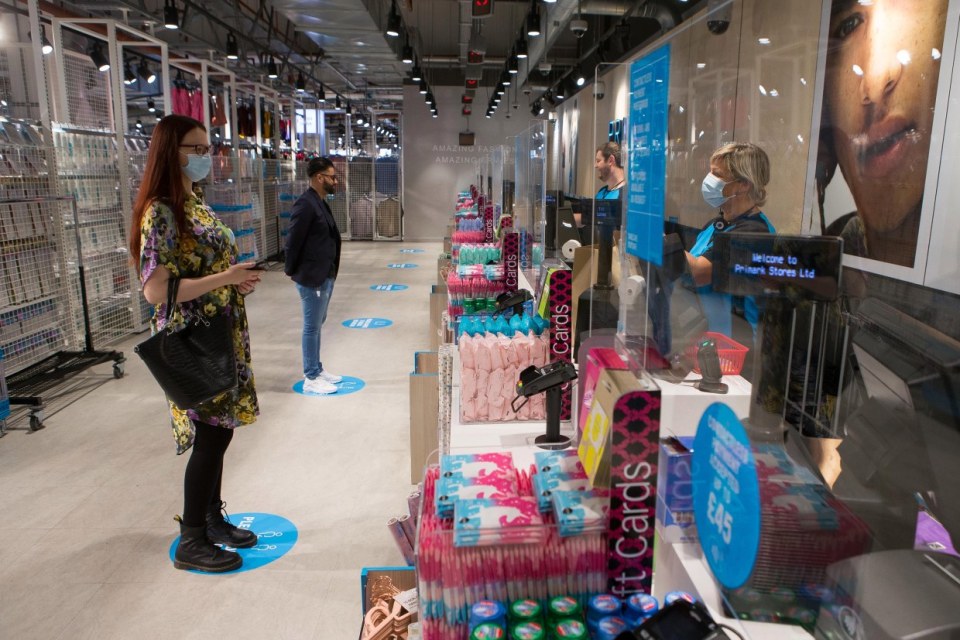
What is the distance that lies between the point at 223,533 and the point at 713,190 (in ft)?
8.65

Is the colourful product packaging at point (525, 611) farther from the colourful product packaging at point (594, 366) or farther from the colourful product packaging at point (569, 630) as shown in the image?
the colourful product packaging at point (594, 366)

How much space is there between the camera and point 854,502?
3.84ft

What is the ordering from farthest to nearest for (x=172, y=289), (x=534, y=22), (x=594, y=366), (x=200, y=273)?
(x=534, y=22) < (x=200, y=273) < (x=172, y=289) < (x=594, y=366)

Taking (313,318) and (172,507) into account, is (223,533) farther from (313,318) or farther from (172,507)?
(313,318)

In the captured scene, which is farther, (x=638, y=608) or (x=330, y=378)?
(x=330, y=378)

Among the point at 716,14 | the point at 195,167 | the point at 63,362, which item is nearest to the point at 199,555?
the point at 195,167

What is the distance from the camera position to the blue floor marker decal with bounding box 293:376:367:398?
17.9ft

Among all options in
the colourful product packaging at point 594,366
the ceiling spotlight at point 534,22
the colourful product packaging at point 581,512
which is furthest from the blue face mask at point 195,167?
the ceiling spotlight at point 534,22

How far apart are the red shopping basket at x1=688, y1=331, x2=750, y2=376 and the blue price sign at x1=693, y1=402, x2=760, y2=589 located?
2.87ft

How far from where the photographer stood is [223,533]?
317 cm

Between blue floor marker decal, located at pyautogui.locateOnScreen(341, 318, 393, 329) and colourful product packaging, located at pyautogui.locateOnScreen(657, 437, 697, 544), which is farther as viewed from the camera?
blue floor marker decal, located at pyautogui.locateOnScreen(341, 318, 393, 329)

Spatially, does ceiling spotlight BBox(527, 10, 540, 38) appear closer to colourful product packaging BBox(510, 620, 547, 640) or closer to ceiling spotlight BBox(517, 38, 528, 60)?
ceiling spotlight BBox(517, 38, 528, 60)

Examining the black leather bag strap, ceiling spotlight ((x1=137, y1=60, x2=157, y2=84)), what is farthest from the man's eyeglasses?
ceiling spotlight ((x1=137, y1=60, x2=157, y2=84))

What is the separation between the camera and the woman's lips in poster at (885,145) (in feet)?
10.8
